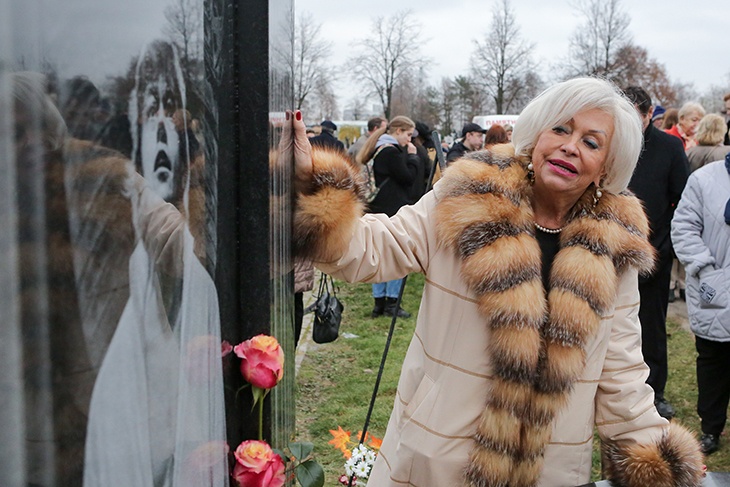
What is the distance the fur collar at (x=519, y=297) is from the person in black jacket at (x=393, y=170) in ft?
18.2

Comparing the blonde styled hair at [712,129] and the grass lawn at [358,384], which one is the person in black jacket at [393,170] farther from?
the blonde styled hair at [712,129]

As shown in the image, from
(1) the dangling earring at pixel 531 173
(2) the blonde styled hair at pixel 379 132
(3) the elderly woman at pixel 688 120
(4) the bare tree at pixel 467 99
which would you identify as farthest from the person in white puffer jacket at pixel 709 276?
(4) the bare tree at pixel 467 99

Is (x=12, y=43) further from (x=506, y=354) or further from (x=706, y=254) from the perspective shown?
(x=706, y=254)

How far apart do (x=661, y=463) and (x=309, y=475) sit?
105 cm

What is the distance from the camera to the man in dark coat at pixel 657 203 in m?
5.05

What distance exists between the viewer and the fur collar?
2.11 m

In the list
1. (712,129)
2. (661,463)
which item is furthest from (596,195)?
(712,129)

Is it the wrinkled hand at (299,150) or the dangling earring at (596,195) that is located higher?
the wrinkled hand at (299,150)

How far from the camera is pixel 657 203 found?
5109mm

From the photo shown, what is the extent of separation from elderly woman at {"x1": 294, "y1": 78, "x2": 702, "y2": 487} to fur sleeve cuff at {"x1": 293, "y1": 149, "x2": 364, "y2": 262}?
0.02 meters

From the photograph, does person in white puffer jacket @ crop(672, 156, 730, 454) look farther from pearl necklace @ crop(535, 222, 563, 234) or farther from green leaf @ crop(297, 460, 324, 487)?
green leaf @ crop(297, 460, 324, 487)

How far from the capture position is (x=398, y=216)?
7.15 ft

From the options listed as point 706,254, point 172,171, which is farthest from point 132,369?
point 706,254

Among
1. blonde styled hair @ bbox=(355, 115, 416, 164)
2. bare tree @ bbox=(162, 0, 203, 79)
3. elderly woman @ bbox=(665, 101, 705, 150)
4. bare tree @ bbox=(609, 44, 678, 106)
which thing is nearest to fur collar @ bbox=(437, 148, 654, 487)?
bare tree @ bbox=(162, 0, 203, 79)
